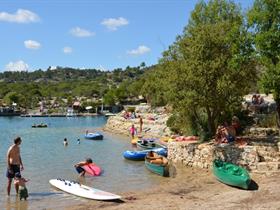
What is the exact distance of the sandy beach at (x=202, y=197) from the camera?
15148 mm

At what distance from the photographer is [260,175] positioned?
19.4 m

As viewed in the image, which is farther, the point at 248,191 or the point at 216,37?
the point at 216,37

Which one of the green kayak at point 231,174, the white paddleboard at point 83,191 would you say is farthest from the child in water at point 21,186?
the green kayak at point 231,174

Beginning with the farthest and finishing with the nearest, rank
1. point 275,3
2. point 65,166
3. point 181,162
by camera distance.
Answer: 1. point 65,166
2. point 181,162
3. point 275,3

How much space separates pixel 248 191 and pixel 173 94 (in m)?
7.46

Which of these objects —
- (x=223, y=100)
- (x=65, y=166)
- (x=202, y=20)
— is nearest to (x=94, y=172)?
(x=65, y=166)

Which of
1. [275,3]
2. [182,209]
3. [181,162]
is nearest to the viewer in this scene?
[182,209]

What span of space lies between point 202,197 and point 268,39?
832 centimetres

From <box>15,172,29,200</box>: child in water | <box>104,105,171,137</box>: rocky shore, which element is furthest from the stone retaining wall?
<box>104,105,171,137</box>: rocky shore

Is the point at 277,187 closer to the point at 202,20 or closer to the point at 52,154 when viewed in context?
the point at 202,20

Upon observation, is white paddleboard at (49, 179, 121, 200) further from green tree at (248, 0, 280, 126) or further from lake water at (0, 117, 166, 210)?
green tree at (248, 0, 280, 126)


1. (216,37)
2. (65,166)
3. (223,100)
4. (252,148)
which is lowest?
(65,166)

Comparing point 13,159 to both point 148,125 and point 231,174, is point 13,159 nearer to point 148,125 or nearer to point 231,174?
point 231,174

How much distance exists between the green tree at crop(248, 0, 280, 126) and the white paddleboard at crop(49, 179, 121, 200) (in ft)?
29.2
